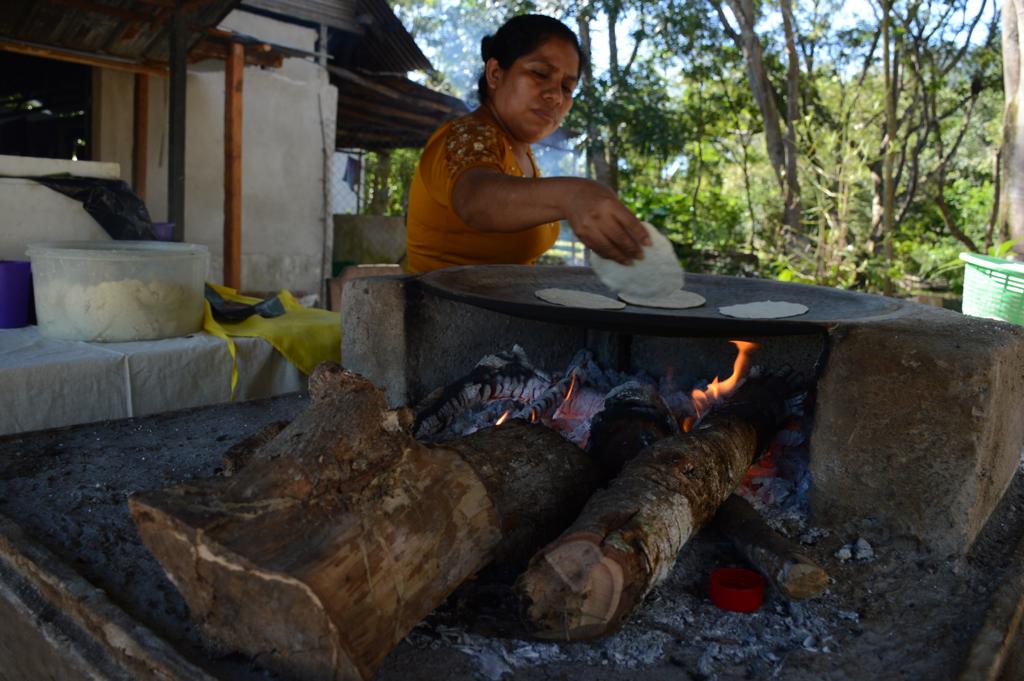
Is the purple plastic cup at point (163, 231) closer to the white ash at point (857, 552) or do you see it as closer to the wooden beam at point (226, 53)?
the wooden beam at point (226, 53)

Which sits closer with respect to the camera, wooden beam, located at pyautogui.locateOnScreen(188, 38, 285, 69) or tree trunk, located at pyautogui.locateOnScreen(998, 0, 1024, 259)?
tree trunk, located at pyautogui.locateOnScreen(998, 0, 1024, 259)

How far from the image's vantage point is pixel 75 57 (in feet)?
18.0

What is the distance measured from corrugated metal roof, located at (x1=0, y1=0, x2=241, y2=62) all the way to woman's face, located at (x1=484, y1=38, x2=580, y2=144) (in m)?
2.99

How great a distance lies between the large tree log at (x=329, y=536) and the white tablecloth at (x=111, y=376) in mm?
1401

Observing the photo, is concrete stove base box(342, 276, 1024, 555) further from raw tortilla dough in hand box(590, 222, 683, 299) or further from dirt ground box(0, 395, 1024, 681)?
raw tortilla dough in hand box(590, 222, 683, 299)

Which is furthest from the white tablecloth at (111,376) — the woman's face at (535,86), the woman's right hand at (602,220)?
the woman's right hand at (602,220)

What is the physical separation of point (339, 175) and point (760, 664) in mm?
15890

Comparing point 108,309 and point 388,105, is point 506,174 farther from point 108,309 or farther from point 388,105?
point 388,105

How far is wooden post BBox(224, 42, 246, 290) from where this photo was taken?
18.1ft

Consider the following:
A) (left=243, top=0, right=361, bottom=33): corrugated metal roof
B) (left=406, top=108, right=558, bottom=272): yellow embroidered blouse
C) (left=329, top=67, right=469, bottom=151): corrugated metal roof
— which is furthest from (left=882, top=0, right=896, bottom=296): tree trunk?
(left=406, top=108, right=558, bottom=272): yellow embroidered blouse

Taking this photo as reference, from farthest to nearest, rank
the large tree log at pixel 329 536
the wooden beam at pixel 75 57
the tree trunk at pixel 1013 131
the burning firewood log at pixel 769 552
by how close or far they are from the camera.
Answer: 1. the wooden beam at pixel 75 57
2. the tree trunk at pixel 1013 131
3. the burning firewood log at pixel 769 552
4. the large tree log at pixel 329 536

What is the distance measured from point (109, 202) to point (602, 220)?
2242mm

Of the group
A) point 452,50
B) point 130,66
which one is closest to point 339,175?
point 130,66

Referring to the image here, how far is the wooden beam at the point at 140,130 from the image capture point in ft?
22.4
